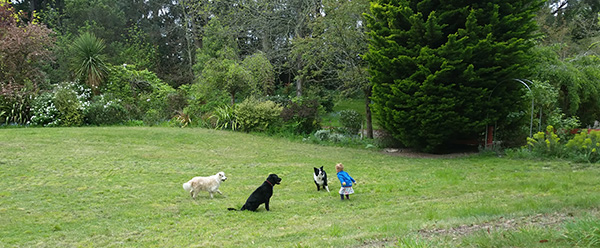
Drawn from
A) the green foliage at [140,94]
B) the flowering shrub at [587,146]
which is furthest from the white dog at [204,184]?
the green foliage at [140,94]

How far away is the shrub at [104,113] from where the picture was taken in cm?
1759

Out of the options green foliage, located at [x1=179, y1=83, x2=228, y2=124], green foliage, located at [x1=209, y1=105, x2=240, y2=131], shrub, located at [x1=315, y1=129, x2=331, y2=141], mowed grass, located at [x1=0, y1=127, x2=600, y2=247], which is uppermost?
green foliage, located at [x1=179, y1=83, x2=228, y2=124]

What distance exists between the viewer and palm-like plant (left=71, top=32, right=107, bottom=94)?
20781 millimetres

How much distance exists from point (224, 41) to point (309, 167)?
16951 mm

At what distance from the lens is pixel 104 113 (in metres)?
17.7

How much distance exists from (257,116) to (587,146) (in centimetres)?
1116

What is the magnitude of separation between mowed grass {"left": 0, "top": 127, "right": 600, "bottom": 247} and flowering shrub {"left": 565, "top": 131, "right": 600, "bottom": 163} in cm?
71

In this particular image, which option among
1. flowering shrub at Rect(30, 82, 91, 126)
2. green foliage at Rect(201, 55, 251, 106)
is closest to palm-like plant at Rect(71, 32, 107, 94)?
flowering shrub at Rect(30, 82, 91, 126)

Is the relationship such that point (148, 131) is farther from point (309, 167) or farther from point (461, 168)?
point (461, 168)

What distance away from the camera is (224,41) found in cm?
2588

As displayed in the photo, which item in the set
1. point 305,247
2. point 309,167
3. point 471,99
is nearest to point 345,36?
point 471,99

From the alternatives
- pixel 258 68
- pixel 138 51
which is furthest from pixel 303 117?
pixel 138 51

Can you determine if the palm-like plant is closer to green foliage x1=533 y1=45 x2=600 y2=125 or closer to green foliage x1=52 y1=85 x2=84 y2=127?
green foliage x1=52 y1=85 x2=84 y2=127

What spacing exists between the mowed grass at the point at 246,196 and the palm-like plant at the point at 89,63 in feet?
26.4
